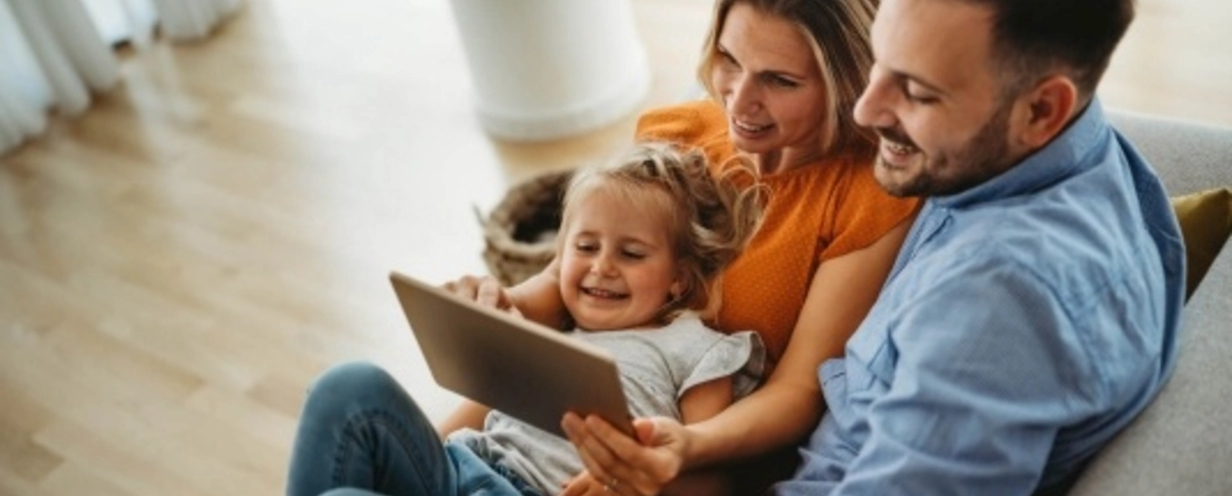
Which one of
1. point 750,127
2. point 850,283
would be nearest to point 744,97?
point 750,127

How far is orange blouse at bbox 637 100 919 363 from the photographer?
1.32 metres

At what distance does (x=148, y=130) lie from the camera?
10.6 feet

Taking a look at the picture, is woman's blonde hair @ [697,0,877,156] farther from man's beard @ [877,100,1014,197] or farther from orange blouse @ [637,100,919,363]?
man's beard @ [877,100,1014,197]

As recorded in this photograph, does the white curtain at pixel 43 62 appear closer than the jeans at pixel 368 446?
No

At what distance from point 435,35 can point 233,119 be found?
2.29 feet

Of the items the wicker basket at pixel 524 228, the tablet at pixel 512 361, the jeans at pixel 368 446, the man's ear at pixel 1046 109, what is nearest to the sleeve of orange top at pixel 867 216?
the man's ear at pixel 1046 109

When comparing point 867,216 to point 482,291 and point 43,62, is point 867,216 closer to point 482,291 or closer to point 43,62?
point 482,291

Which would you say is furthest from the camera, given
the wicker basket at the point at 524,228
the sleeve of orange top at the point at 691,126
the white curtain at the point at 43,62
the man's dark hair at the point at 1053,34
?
the white curtain at the point at 43,62

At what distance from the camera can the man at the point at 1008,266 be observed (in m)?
0.97

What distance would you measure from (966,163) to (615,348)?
1.79 ft

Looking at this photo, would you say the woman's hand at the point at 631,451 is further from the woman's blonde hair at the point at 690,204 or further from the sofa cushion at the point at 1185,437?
the sofa cushion at the point at 1185,437

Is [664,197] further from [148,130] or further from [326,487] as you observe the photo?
[148,130]

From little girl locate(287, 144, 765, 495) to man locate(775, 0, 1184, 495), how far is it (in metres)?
0.30

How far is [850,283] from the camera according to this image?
1311 millimetres
